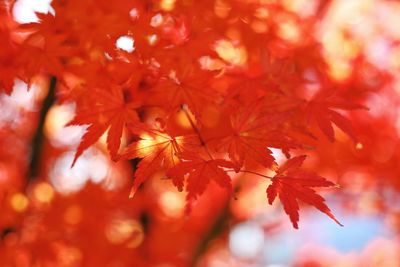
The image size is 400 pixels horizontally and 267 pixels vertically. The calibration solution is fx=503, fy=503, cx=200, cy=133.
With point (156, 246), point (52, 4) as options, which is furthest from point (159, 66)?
point (156, 246)

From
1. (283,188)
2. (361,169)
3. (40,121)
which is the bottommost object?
(361,169)

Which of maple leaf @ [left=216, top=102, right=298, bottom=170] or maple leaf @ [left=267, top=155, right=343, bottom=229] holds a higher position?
maple leaf @ [left=216, top=102, right=298, bottom=170]

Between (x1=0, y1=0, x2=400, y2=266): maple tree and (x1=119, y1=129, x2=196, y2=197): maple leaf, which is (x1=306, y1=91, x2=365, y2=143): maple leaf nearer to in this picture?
(x1=0, y1=0, x2=400, y2=266): maple tree

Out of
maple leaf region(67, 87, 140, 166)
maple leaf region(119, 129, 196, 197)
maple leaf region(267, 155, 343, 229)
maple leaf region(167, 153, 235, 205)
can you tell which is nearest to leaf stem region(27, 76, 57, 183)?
maple leaf region(67, 87, 140, 166)

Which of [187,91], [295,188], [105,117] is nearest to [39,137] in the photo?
[105,117]

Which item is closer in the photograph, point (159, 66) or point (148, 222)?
point (159, 66)

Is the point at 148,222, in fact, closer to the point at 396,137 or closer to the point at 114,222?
the point at 114,222

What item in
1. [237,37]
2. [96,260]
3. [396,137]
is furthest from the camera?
[396,137]

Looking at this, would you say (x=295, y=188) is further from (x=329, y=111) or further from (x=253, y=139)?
(x=329, y=111)
